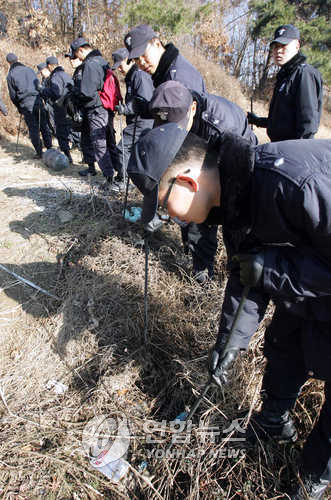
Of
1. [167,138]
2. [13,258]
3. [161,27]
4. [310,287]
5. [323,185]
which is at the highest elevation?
[161,27]

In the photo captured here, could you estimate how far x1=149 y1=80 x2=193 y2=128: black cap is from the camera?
1.87 metres

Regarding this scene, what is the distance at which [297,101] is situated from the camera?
8.23ft

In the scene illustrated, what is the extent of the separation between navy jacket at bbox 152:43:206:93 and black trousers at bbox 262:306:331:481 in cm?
192

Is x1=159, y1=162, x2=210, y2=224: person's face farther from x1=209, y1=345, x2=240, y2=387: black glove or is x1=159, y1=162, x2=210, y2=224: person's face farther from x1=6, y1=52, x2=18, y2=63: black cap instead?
x1=6, y1=52, x2=18, y2=63: black cap

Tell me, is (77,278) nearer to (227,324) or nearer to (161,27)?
(227,324)

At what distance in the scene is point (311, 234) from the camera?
38.3 inches

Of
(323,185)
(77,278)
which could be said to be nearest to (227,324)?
(323,185)

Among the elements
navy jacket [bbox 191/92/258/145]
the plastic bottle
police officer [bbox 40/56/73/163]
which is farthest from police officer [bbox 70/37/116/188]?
navy jacket [bbox 191/92/258/145]

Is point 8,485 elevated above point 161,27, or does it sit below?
below

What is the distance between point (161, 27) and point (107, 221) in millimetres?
11870

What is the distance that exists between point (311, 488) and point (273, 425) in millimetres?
295

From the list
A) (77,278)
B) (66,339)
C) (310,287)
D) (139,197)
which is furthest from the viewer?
(139,197)

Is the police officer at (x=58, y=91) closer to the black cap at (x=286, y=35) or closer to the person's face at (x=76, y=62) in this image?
the person's face at (x=76, y=62)

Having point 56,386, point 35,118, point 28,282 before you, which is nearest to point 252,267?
point 56,386
